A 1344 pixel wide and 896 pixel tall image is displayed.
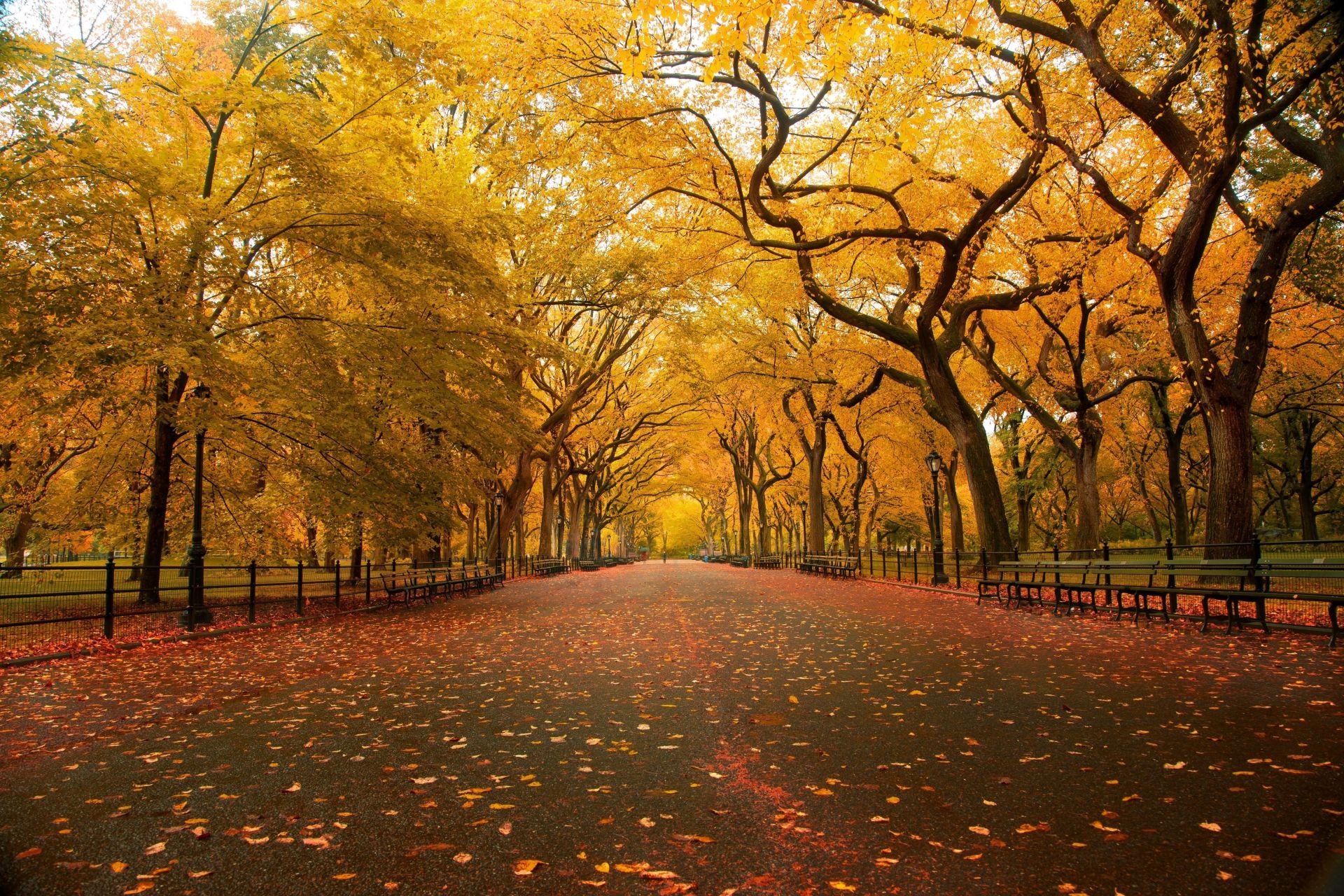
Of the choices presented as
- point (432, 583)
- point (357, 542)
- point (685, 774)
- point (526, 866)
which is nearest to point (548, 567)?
point (432, 583)

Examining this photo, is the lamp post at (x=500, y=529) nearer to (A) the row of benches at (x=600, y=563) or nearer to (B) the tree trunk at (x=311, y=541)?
(B) the tree trunk at (x=311, y=541)

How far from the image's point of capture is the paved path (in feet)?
10.3

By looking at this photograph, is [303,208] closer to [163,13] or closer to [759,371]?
[163,13]

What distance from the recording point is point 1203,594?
10055mm

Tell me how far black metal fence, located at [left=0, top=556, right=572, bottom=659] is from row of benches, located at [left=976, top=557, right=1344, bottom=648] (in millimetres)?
13182

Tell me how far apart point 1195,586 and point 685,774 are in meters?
12.8

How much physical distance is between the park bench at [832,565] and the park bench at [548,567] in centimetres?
1203

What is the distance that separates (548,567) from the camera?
35344mm

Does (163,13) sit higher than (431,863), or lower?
higher

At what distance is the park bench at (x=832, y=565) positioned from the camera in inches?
1084

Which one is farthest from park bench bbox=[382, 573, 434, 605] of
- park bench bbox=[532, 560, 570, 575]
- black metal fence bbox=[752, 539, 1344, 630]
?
park bench bbox=[532, 560, 570, 575]

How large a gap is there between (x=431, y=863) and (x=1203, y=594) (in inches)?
423

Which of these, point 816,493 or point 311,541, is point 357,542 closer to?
point 311,541

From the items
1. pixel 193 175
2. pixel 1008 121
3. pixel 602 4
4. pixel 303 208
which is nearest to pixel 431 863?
pixel 602 4
